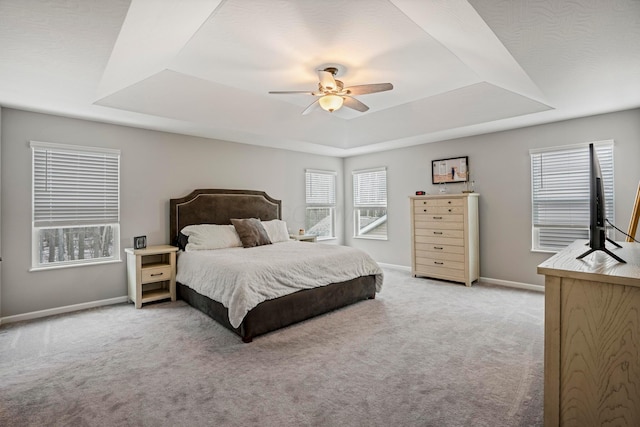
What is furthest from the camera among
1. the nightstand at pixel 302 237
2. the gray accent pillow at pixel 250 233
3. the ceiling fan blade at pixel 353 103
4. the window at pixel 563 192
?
the nightstand at pixel 302 237

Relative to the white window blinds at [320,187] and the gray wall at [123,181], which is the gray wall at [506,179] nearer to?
the white window blinds at [320,187]

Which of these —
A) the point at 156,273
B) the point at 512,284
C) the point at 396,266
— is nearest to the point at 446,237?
the point at 512,284

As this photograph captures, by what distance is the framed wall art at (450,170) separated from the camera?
16.7 ft

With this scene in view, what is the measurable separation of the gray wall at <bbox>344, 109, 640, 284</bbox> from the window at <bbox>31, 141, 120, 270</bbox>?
15.1 feet

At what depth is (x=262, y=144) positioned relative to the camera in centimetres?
548

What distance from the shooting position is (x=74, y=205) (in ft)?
12.4

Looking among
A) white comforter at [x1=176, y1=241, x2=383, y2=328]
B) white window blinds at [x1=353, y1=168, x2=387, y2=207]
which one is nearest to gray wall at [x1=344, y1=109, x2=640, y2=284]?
white window blinds at [x1=353, y1=168, x2=387, y2=207]

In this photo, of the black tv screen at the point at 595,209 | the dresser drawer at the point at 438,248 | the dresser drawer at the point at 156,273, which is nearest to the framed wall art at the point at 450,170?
the dresser drawer at the point at 438,248

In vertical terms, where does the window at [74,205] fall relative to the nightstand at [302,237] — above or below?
above

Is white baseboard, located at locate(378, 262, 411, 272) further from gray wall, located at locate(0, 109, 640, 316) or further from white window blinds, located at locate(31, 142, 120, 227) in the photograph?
white window blinds, located at locate(31, 142, 120, 227)

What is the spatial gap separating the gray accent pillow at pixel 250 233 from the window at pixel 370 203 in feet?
8.54

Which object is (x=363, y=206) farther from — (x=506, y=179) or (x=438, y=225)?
(x=506, y=179)

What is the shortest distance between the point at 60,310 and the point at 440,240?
5162 mm

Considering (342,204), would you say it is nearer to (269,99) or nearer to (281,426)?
(269,99)
